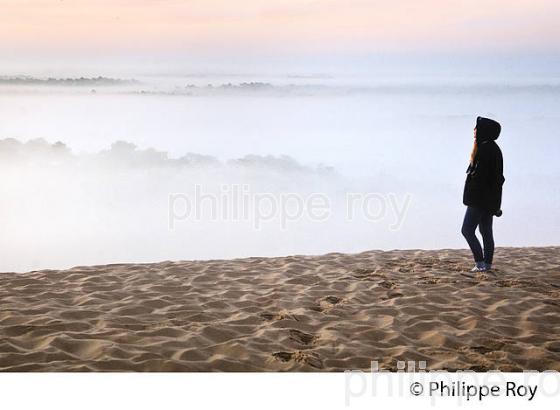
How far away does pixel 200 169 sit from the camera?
9750 mm

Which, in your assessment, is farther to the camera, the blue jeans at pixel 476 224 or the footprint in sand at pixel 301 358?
the blue jeans at pixel 476 224

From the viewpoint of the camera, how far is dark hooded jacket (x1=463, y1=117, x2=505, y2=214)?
5703 millimetres

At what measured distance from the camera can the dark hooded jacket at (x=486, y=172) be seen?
5703 millimetres

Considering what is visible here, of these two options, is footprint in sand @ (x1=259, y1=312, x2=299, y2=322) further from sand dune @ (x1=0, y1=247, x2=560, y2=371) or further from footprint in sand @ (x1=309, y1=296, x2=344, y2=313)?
footprint in sand @ (x1=309, y1=296, x2=344, y2=313)

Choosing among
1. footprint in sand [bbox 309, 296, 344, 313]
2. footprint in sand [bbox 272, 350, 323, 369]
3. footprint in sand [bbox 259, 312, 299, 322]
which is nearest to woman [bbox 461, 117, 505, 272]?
footprint in sand [bbox 309, 296, 344, 313]

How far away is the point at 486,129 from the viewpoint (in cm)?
572

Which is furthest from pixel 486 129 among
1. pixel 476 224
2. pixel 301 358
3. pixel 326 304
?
pixel 301 358

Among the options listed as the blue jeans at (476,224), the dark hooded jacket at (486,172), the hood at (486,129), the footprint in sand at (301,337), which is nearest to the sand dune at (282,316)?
the footprint in sand at (301,337)

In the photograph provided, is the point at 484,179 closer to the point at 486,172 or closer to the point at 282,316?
the point at 486,172

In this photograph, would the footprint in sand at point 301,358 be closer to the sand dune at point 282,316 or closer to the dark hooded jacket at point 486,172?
the sand dune at point 282,316

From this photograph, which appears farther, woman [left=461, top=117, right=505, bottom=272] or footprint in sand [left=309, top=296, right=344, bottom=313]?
woman [left=461, top=117, right=505, bottom=272]

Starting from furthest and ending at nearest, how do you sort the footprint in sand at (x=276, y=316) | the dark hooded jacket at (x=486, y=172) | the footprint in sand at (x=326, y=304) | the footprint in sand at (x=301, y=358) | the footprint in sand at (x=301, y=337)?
the dark hooded jacket at (x=486, y=172)
the footprint in sand at (x=326, y=304)
the footprint in sand at (x=276, y=316)
the footprint in sand at (x=301, y=337)
the footprint in sand at (x=301, y=358)

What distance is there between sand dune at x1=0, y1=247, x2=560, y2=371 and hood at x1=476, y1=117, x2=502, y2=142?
1.10 meters

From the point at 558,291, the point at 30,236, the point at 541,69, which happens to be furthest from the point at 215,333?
the point at 541,69
